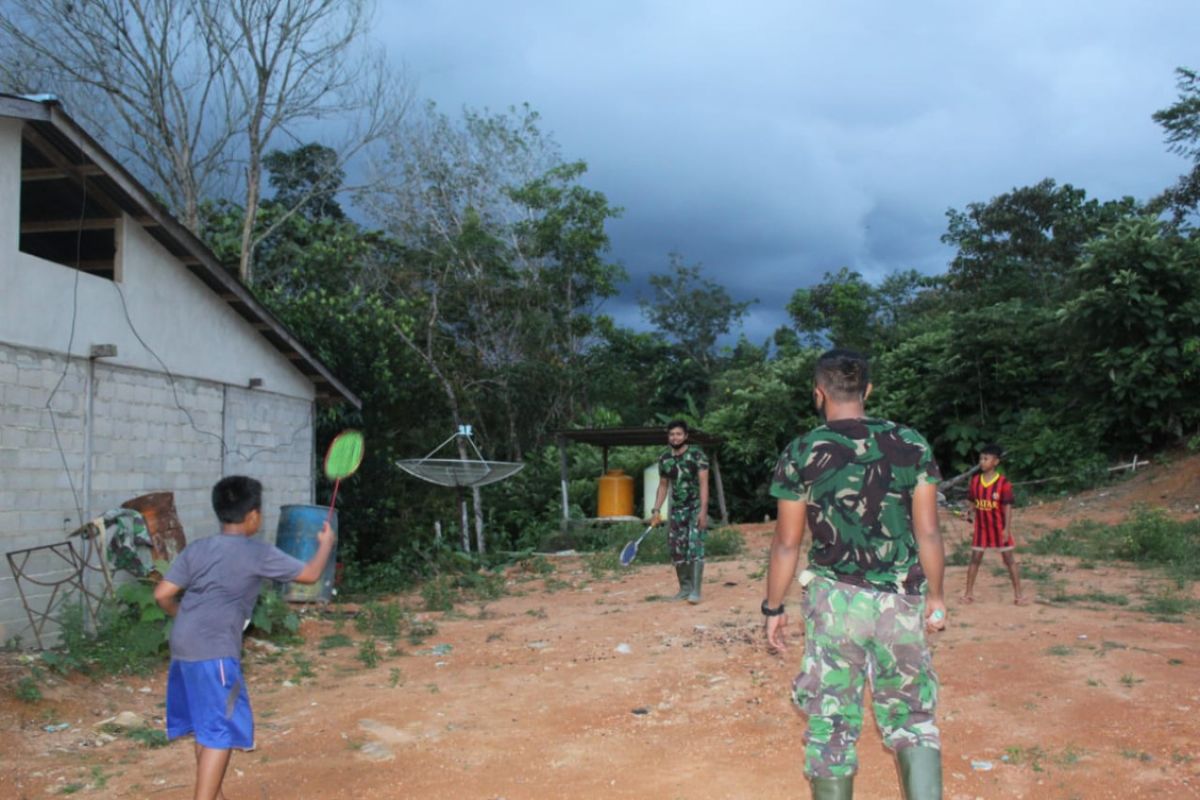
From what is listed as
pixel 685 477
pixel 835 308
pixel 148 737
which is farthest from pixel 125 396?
pixel 835 308

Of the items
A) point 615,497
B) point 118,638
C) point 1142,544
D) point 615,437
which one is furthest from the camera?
point 615,497

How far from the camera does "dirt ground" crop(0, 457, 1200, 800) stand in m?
4.64

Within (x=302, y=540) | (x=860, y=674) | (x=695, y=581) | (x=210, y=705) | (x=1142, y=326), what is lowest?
(x=695, y=581)

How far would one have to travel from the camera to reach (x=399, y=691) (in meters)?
6.74

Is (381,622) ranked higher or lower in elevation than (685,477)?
lower

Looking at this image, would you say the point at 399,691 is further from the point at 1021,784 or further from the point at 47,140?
the point at 47,140

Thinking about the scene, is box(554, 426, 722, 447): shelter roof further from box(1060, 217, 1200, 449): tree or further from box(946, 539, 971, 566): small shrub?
box(1060, 217, 1200, 449): tree

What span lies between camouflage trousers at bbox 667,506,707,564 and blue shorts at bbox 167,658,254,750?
5.52 m

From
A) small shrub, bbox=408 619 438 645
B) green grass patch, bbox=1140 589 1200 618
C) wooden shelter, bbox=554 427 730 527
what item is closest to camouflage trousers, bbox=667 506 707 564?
small shrub, bbox=408 619 438 645

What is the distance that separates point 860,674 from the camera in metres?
3.41

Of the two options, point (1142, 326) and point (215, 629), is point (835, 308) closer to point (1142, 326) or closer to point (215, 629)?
point (1142, 326)

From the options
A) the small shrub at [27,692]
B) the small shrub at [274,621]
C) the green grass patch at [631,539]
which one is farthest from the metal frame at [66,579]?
the green grass patch at [631,539]

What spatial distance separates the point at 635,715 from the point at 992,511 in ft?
14.7

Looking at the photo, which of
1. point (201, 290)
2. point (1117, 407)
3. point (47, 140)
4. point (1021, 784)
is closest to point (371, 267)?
point (201, 290)
